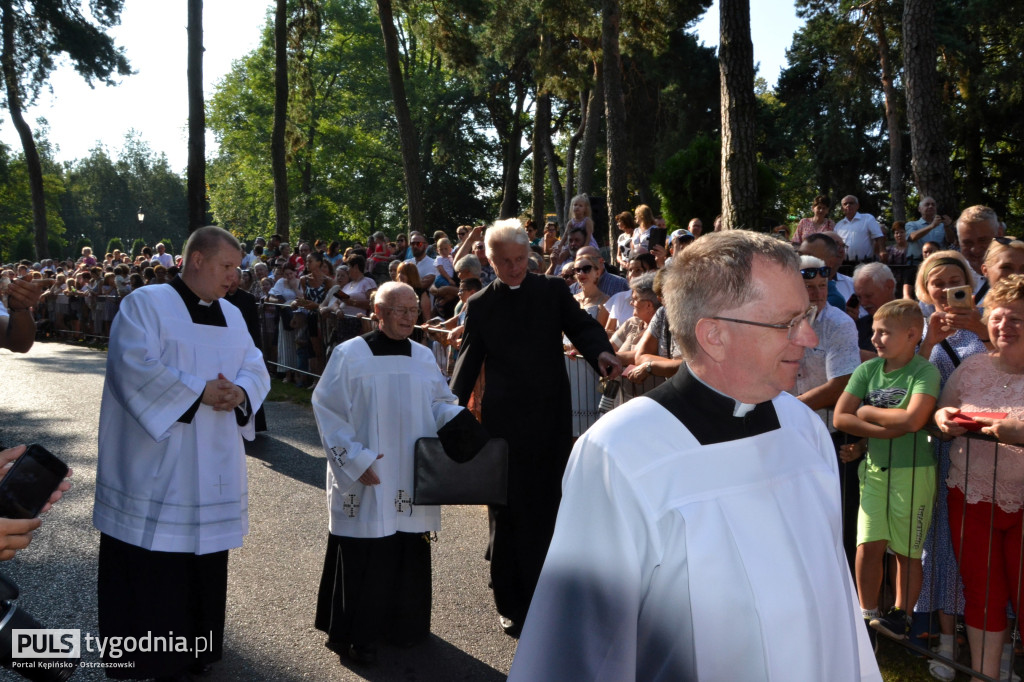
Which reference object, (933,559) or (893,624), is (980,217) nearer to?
(933,559)

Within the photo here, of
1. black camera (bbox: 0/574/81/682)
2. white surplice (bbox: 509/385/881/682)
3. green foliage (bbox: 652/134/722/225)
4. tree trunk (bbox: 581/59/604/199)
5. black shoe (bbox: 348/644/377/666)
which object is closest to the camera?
white surplice (bbox: 509/385/881/682)

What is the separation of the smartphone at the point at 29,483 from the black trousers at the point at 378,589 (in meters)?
2.20

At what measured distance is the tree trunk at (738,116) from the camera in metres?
10.3

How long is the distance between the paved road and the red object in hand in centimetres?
246

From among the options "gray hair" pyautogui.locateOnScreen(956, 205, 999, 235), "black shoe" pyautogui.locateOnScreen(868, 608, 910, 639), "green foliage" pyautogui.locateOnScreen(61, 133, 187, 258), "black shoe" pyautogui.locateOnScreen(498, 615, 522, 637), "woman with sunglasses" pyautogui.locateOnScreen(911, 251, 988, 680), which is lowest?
"black shoe" pyautogui.locateOnScreen(498, 615, 522, 637)

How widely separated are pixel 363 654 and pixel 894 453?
9.51ft

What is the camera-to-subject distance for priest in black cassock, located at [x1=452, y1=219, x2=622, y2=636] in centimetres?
531

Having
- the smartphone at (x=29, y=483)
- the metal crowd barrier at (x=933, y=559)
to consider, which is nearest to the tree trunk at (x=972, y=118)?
the metal crowd barrier at (x=933, y=559)

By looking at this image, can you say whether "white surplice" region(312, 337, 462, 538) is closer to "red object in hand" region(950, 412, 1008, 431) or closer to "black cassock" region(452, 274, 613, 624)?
"black cassock" region(452, 274, 613, 624)

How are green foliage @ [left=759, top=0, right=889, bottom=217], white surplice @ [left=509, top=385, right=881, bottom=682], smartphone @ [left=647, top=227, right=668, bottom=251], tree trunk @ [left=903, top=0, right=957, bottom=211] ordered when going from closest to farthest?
1. white surplice @ [left=509, top=385, right=881, bottom=682]
2. smartphone @ [left=647, top=227, right=668, bottom=251]
3. tree trunk @ [left=903, top=0, right=957, bottom=211]
4. green foliage @ [left=759, top=0, right=889, bottom=217]

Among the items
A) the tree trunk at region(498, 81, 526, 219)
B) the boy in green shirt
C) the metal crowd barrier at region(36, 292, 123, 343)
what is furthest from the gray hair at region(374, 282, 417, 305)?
the tree trunk at region(498, 81, 526, 219)

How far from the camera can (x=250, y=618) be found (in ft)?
17.4

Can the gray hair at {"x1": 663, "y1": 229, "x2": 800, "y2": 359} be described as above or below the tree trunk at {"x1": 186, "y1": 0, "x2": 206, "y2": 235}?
below

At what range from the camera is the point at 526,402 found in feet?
17.6
